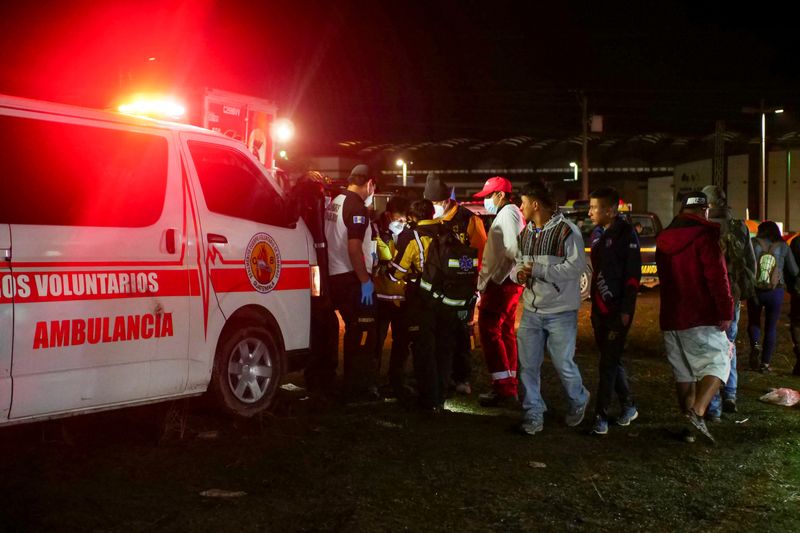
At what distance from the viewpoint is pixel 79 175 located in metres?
5.18

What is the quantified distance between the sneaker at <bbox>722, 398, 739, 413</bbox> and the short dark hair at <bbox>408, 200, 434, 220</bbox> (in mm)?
2999

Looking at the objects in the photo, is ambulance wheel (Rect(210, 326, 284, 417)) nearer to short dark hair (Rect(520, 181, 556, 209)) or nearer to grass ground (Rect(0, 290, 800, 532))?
grass ground (Rect(0, 290, 800, 532))

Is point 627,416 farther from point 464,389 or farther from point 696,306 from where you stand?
point 464,389

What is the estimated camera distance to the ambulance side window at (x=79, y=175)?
482 centimetres

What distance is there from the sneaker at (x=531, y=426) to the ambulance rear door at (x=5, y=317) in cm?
350

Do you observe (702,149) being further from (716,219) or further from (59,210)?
(59,210)

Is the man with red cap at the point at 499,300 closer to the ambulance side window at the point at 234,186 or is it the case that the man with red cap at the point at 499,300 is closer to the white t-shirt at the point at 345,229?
the white t-shirt at the point at 345,229

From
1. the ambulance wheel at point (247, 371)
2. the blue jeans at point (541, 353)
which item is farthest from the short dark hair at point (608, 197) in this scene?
the ambulance wheel at point (247, 371)

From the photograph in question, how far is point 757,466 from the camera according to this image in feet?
18.3

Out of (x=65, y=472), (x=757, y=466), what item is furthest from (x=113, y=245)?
(x=757, y=466)

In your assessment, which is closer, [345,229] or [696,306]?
[696,306]

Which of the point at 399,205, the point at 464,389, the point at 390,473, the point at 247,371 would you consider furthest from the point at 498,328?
the point at 390,473

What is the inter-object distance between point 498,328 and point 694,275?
1.87 metres

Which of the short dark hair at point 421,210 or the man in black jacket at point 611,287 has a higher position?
the short dark hair at point 421,210
